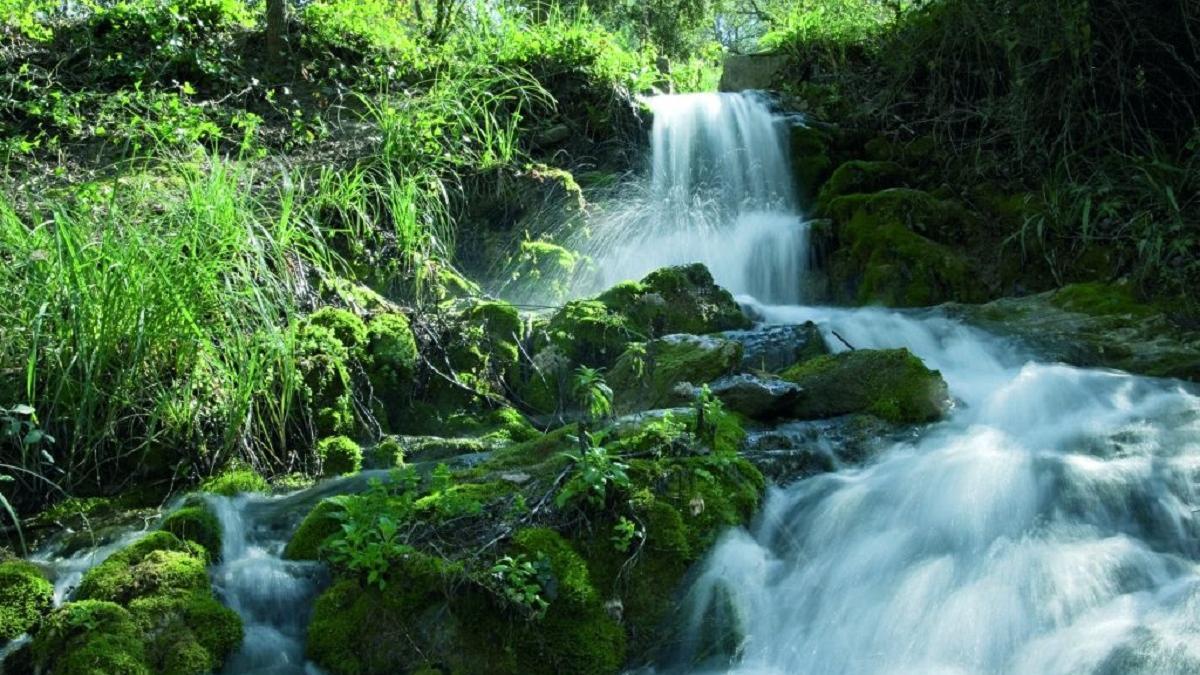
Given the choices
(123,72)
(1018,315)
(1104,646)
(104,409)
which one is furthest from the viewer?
(123,72)

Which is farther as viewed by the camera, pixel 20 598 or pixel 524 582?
pixel 20 598

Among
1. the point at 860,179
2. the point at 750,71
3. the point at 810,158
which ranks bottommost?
the point at 860,179

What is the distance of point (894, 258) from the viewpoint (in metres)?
7.73

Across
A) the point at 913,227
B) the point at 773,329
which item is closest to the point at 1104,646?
the point at 773,329

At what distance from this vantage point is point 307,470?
5195mm

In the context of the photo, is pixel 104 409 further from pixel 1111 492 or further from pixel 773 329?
pixel 1111 492

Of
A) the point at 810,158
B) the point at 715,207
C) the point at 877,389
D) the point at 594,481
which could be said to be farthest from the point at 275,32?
the point at 594,481

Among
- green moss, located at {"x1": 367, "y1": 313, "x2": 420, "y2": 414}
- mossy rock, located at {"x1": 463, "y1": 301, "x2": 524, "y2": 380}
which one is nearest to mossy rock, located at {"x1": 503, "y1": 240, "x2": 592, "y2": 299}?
mossy rock, located at {"x1": 463, "y1": 301, "x2": 524, "y2": 380}

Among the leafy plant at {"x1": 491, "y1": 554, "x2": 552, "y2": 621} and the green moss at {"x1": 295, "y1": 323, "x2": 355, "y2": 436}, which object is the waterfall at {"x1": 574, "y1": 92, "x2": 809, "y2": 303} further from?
the leafy plant at {"x1": 491, "y1": 554, "x2": 552, "y2": 621}

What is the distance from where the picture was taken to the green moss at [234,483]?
4.71 m

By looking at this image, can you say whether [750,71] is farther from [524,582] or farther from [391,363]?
[524,582]

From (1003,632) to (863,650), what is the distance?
0.44m

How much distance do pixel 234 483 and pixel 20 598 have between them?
1213 millimetres

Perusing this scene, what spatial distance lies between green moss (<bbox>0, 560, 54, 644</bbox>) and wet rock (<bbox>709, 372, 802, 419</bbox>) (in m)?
2.90
